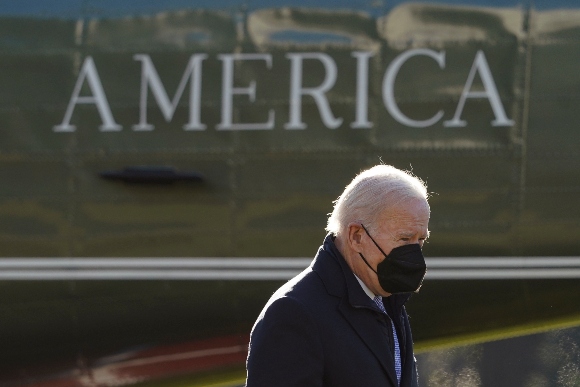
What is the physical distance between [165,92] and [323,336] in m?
1.86

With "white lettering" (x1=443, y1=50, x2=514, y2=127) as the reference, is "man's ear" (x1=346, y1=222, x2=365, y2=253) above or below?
below

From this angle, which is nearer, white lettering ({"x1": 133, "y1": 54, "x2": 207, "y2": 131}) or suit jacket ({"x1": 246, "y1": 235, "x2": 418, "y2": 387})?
suit jacket ({"x1": 246, "y1": 235, "x2": 418, "y2": 387})

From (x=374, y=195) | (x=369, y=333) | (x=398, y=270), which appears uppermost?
(x=374, y=195)

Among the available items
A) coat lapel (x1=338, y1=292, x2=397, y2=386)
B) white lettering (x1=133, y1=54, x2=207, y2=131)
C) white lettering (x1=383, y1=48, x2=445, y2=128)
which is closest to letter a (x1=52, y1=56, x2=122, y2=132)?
white lettering (x1=133, y1=54, x2=207, y2=131)

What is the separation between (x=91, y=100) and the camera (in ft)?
12.4

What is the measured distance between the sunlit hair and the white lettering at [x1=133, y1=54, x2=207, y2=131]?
1.57m

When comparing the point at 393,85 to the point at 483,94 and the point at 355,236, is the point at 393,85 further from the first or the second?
the point at 355,236

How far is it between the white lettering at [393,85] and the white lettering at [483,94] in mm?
77

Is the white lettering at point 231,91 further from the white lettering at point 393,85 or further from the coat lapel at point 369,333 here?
the coat lapel at point 369,333

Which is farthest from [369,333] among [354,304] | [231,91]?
[231,91]

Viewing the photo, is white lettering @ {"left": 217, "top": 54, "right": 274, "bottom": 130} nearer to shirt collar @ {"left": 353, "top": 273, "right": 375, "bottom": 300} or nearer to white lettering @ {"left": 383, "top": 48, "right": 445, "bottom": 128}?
white lettering @ {"left": 383, "top": 48, "right": 445, "bottom": 128}

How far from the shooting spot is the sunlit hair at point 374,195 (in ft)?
7.25

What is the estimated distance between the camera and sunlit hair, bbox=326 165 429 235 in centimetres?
221

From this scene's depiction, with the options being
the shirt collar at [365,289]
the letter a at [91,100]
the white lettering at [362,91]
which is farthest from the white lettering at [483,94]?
the shirt collar at [365,289]
